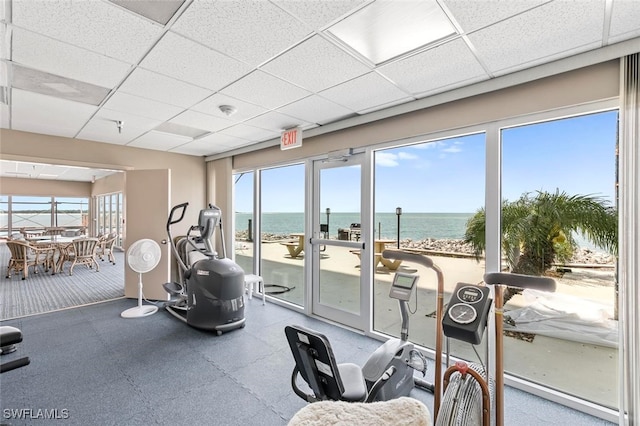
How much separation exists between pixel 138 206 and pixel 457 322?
505cm

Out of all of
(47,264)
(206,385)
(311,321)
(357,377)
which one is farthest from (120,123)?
(47,264)

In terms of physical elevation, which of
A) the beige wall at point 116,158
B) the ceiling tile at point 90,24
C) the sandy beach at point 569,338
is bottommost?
the sandy beach at point 569,338

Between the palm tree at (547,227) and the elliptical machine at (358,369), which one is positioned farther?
the palm tree at (547,227)

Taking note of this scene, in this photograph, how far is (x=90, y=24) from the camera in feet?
5.85

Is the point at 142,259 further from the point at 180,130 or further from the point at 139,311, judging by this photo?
the point at 180,130

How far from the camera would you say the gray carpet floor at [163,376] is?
215cm

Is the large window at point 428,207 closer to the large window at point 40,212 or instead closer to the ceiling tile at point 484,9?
the ceiling tile at point 484,9

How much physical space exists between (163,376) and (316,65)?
9.74 feet

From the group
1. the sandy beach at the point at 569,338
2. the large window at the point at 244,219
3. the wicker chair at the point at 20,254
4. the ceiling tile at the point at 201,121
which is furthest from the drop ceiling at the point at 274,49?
the wicker chair at the point at 20,254

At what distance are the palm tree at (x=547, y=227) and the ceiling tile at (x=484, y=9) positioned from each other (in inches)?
61.1

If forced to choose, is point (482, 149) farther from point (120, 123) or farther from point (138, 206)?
point (138, 206)

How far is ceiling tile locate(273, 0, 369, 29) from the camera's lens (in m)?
1.61

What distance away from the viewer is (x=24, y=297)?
4.92 metres
